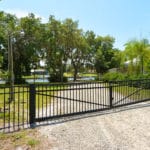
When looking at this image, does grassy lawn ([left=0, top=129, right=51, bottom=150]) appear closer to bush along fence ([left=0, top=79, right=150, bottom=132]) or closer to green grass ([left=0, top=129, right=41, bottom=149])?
green grass ([left=0, top=129, right=41, bottom=149])

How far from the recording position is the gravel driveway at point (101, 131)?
19.6 feet

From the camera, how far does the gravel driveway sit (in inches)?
236

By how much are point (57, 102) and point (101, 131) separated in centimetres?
270

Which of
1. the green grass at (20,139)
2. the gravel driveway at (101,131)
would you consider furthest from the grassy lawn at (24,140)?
the gravel driveway at (101,131)

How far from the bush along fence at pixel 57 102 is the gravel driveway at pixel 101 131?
0.59 metres

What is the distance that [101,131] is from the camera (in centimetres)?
721

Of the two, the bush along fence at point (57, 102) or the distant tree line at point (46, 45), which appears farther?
the distant tree line at point (46, 45)

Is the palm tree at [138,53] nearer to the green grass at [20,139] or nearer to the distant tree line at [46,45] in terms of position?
the distant tree line at [46,45]

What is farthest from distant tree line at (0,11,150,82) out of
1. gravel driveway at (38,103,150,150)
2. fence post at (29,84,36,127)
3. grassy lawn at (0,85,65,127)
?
fence post at (29,84,36,127)

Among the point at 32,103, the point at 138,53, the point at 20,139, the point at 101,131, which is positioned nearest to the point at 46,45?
the point at 138,53

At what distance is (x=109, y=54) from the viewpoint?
61.8 m

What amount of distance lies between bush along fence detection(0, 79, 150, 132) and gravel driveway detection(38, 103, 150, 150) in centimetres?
59

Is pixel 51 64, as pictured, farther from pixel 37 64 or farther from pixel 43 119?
pixel 43 119

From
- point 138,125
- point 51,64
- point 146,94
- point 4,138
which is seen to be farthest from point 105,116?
point 51,64
